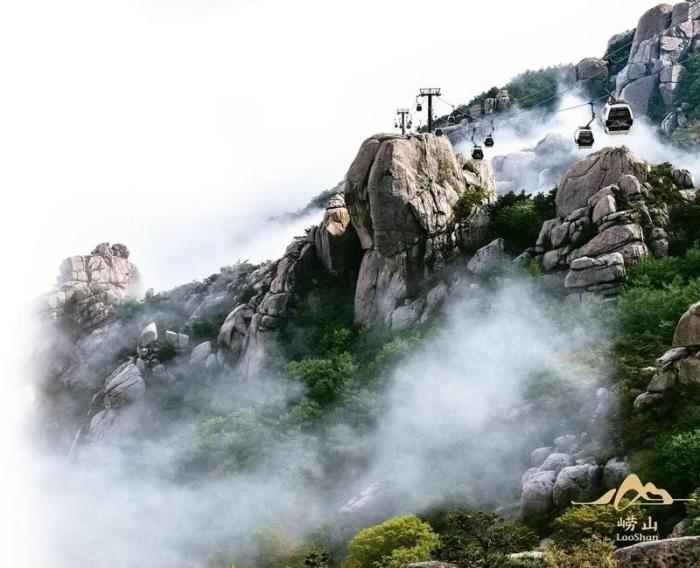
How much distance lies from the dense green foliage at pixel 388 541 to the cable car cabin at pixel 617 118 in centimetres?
1894

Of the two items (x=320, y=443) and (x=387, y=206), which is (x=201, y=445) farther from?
(x=387, y=206)

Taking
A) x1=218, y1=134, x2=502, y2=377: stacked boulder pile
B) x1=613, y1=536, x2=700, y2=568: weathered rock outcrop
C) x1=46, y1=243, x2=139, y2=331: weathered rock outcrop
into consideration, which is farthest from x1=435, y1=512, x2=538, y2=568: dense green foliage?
x1=46, y1=243, x2=139, y2=331: weathered rock outcrop

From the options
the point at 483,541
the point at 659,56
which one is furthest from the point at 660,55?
the point at 483,541

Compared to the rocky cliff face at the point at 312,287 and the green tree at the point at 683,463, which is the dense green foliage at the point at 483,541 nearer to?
the green tree at the point at 683,463

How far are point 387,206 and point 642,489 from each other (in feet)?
114

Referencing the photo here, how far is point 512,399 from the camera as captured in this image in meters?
52.2

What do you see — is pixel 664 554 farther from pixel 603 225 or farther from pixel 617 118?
Answer: pixel 603 225

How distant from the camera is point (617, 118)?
134 ft

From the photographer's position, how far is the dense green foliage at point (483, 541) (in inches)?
1391

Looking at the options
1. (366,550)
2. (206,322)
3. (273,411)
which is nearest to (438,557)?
(366,550)

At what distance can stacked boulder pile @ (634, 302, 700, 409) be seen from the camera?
1634 inches

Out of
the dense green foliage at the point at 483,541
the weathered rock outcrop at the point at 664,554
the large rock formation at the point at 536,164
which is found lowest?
the weathered rock outcrop at the point at 664,554

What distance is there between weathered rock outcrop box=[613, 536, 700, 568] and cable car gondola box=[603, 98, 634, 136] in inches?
699

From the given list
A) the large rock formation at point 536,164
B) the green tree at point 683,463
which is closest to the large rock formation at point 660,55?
the large rock formation at point 536,164
